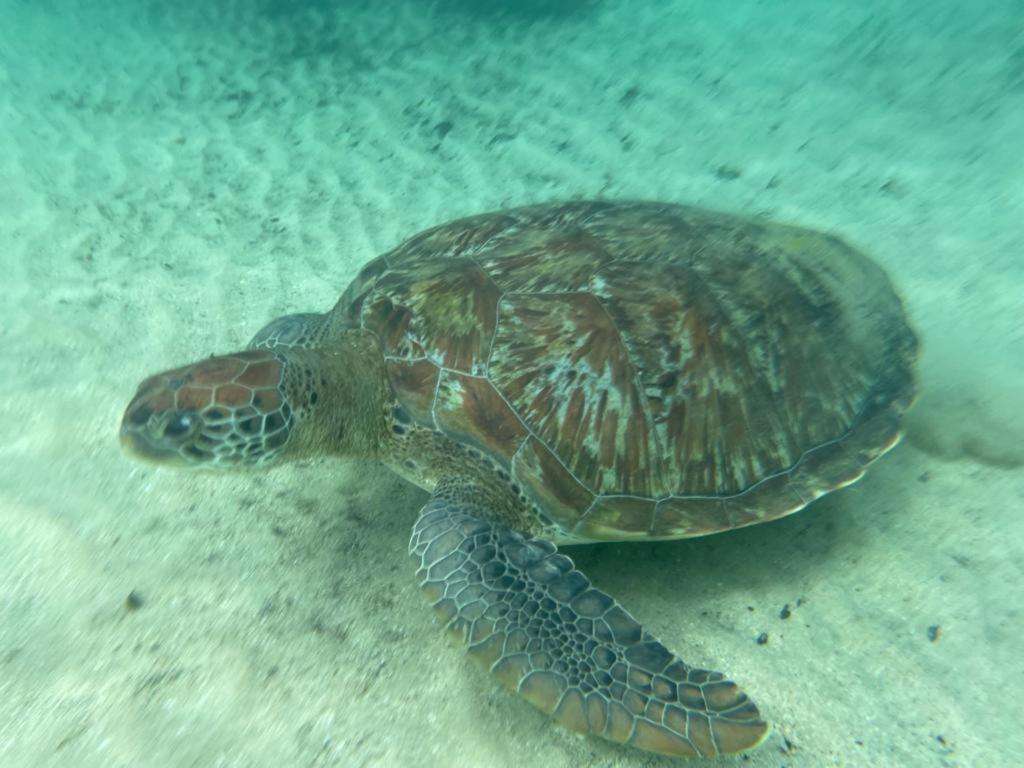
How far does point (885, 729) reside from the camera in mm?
2064

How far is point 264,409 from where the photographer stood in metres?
2.29

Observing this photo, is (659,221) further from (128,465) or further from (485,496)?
(128,465)

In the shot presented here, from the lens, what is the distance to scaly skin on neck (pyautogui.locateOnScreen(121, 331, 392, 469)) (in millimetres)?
2215

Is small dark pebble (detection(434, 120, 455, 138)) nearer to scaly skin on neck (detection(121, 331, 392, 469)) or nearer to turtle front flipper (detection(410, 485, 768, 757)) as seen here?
scaly skin on neck (detection(121, 331, 392, 469))

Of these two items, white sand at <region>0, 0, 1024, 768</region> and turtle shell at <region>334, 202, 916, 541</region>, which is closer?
white sand at <region>0, 0, 1024, 768</region>

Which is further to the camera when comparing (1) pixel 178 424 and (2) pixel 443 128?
(2) pixel 443 128

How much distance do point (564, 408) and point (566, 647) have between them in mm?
833

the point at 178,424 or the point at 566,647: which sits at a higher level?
the point at 178,424

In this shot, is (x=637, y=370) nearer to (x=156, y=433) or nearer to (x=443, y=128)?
(x=156, y=433)

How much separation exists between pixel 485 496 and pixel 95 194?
15.4 feet

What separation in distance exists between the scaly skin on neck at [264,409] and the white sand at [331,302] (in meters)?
0.44

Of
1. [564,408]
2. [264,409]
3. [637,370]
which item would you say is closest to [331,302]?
[264,409]

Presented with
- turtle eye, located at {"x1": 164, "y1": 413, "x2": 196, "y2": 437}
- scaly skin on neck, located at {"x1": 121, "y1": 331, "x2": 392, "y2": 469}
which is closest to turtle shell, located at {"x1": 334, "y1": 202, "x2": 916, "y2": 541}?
scaly skin on neck, located at {"x1": 121, "y1": 331, "x2": 392, "y2": 469}

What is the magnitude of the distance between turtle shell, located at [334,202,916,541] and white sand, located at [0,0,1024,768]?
367 millimetres
